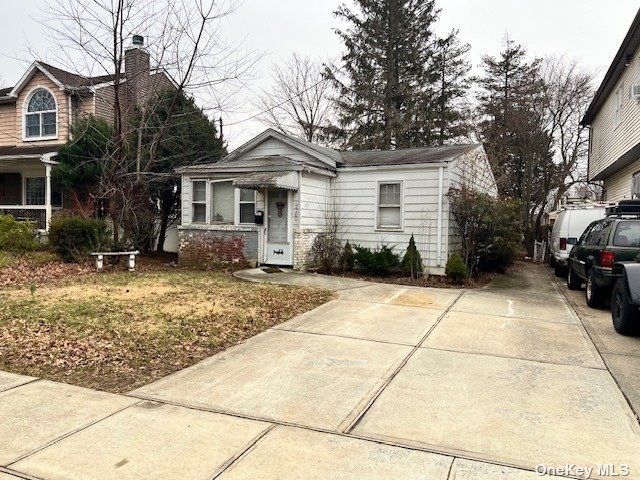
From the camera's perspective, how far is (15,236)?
44.1ft

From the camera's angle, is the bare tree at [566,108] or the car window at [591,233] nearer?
the car window at [591,233]

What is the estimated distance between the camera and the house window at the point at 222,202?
528 inches

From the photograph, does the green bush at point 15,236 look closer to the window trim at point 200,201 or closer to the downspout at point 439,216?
the window trim at point 200,201

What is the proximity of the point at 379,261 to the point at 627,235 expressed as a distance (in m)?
5.85

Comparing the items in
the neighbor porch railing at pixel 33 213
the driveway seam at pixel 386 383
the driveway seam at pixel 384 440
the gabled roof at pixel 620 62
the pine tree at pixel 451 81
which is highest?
the pine tree at pixel 451 81

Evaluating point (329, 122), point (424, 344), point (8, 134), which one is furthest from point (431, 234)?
point (8, 134)

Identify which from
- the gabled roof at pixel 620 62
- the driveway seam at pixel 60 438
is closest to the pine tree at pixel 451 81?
the gabled roof at pixel 620 62

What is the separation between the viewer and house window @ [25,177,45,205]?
18859mm

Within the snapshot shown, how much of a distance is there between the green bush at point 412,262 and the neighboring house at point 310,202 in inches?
13.9

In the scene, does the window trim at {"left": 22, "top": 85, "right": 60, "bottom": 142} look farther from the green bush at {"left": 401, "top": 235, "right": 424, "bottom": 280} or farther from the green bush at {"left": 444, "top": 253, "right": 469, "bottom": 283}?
the green bush at {"left": 444, "top": 253, "right": 469, "bottom": 283}

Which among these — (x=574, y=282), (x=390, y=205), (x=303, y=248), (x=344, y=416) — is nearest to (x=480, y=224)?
(x=390, y=205)

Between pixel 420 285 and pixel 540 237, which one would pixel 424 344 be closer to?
pixel 420 285

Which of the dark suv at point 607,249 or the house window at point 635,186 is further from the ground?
the house window at point 635,186
